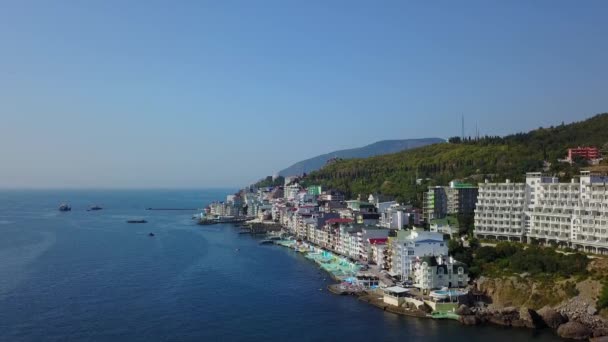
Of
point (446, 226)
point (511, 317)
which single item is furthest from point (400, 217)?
point (511, 317)

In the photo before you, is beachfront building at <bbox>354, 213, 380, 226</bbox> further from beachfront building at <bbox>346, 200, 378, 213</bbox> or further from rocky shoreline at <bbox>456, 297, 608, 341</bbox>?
rocky shoreline at <bbox>456, 297, 608, 341</bbox>

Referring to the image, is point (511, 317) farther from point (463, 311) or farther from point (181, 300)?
point (181, 300)

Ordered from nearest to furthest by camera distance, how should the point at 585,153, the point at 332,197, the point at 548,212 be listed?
the point at 548,212, the point at 585,153, the point at 332,197

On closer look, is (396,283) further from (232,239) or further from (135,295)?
(232,239)

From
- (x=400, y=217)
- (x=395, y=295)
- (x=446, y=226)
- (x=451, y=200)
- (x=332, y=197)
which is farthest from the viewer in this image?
(x=332, y=197)

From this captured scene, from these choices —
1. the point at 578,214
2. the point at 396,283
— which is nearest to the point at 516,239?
the point at 578,214
